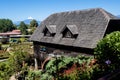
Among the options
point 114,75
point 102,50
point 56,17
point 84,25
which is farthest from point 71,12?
point 114,75

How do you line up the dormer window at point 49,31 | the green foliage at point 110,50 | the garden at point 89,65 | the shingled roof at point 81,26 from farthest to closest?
the dormer window at point 49,31 < the shingled roof at point 81,26 < the green foliage at point 110,50 < the garden at point 89,65

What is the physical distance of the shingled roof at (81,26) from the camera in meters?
26.9

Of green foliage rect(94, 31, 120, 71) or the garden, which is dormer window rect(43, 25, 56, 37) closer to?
the garden

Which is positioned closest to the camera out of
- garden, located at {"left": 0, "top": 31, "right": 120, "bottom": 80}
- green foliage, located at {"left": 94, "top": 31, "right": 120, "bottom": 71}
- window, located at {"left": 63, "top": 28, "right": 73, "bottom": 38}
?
garden, located at {"left": 0, "top": 31, "right": 120, "bottom": 80}

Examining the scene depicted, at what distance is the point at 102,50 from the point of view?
22703 mm

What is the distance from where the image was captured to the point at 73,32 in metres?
29.9

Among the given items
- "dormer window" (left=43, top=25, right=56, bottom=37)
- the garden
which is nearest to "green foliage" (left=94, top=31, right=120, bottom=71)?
the garden

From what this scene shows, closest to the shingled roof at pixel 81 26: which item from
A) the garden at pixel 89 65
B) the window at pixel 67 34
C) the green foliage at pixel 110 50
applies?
the window at pixel 67 34

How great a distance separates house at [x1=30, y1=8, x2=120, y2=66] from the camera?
2697 centimetres

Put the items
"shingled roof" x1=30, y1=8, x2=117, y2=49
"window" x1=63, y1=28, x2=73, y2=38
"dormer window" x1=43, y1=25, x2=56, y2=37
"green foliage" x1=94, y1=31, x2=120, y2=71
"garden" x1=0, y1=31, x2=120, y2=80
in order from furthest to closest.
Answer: "dormer window" x1=43, y1=25, x2=56, y2=37 < "window" x1=63, y1=28, x2=73, y2=38 < "shingled roof" x1=30, y1=8, x2=117, y2=49 < "green foliage" x1=94, y1=31, x2=120, y2=71 < "garden" x1=0, y1=31, x2=120, y2=80

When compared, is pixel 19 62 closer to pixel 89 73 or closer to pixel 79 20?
pixel 79 20

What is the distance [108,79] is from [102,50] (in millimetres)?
15830

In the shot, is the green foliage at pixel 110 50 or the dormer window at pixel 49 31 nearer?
the green foliage at pixel 110 50

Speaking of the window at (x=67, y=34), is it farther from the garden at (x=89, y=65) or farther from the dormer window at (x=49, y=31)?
the garden at (x=89, y=65)
